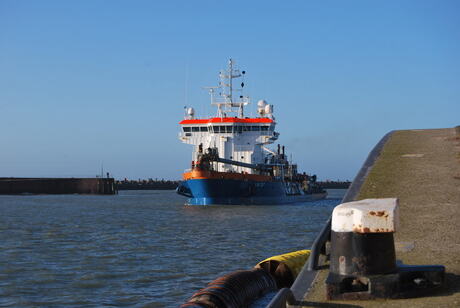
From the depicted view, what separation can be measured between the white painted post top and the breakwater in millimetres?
74985

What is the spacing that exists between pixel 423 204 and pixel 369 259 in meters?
3.15

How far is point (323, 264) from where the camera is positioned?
5535mm

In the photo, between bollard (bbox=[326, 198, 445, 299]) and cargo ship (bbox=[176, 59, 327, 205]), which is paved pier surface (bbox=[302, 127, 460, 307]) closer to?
bollard (bbox=[326, 198, 445, 299])

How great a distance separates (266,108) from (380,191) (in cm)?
4282

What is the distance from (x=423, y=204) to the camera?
695 centimetres

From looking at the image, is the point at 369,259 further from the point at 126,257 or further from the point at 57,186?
the point at 57,186

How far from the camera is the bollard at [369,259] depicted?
13.1 ft

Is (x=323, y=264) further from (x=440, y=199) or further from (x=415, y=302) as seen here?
(x=440, y=199)

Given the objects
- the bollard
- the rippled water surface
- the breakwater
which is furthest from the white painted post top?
the breakwater

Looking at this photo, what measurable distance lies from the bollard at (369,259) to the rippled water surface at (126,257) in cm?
578

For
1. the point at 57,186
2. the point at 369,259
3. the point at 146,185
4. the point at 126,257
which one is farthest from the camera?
the point at 146,185

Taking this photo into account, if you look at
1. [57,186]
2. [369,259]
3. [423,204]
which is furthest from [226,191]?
[57,186]

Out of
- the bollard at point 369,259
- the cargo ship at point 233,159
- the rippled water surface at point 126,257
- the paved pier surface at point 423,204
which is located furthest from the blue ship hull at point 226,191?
the bollard at point 369,259

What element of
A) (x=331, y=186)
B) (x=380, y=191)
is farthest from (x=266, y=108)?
(x=331, y=186)
